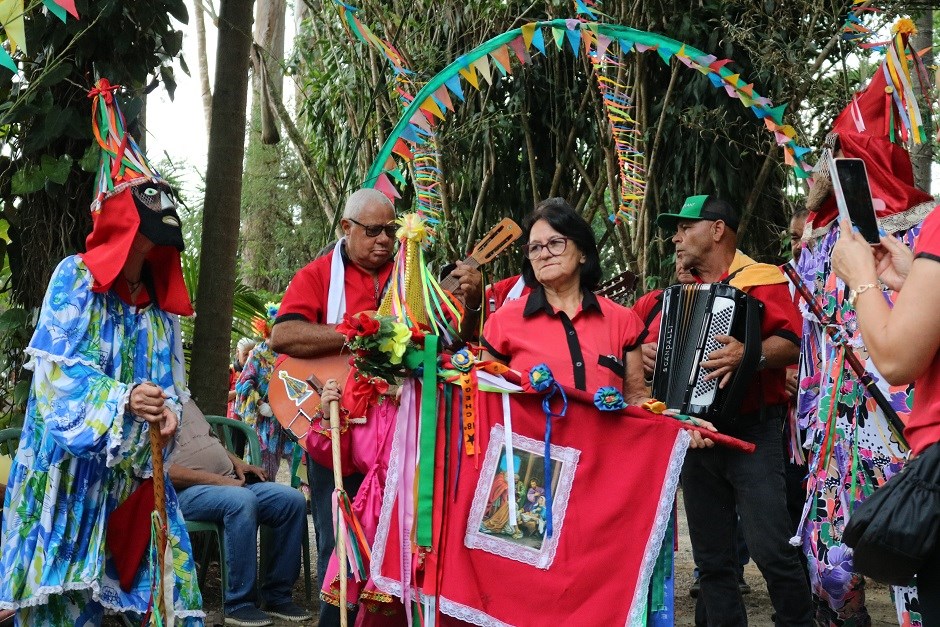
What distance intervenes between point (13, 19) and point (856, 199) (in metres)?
3.51

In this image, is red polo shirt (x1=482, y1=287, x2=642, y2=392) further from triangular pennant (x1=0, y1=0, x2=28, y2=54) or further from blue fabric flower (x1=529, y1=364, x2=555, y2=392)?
triangular pennant (x1=0, y1=0, x2=28, y2=54)

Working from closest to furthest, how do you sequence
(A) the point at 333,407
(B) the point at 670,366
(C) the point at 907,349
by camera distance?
1. (C) the point at 907,349
2. (A) the point at 333,407
3. (B) the point at 670,366

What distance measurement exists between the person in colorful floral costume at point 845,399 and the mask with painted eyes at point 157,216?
3.00 meters

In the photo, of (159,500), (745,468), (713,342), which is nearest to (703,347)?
(713,342)

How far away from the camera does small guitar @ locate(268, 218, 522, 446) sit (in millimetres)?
5234

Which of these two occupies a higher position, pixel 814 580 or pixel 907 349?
pixel 907 349

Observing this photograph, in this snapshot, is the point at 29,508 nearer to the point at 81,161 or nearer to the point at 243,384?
the point at 81,161

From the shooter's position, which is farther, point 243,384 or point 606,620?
point 243,384

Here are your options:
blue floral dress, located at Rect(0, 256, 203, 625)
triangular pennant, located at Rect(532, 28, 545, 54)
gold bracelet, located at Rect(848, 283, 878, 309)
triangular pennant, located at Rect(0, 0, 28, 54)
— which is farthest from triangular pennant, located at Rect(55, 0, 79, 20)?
gold bracelet, located at Rect(848, 283, 878, 309)

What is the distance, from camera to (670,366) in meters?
4.76

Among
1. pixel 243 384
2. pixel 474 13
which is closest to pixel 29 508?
pixel 243 384

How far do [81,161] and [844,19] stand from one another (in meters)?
6.21

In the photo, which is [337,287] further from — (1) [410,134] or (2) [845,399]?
(2) [845,399]

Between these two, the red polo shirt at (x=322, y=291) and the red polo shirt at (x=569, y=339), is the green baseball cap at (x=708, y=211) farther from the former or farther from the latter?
the red polo shirt at (x=322, y=291)
